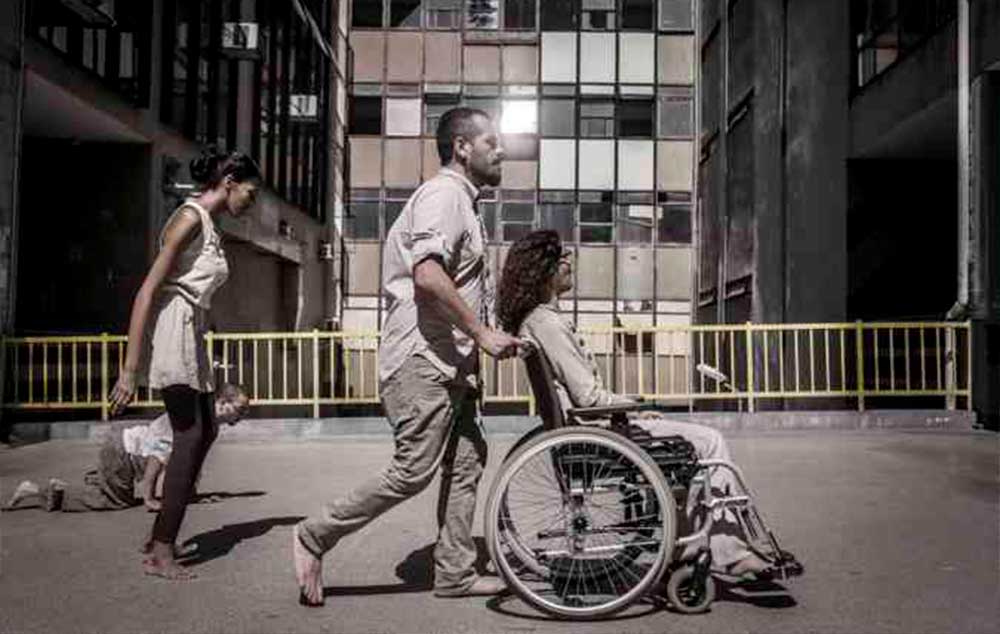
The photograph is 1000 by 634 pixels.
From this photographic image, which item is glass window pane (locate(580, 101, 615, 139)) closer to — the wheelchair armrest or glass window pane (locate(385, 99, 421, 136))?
glass window pane (locate(385, 99, 421, 136))

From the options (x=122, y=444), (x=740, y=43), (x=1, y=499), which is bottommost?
(x=1, y=499)

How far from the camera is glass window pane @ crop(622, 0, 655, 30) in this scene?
3478 cm

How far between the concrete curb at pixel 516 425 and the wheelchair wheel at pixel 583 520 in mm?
8094

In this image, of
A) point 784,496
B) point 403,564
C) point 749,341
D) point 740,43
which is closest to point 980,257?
point 749,341

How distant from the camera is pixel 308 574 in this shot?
4312 millimetres

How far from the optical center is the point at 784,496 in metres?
7.27

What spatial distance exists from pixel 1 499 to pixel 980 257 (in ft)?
31.3

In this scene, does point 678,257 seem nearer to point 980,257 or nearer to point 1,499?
point 980,257

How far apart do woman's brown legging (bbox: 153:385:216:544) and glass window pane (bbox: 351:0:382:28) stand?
105 ft

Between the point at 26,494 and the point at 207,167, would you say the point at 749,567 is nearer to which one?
the point at 207,167

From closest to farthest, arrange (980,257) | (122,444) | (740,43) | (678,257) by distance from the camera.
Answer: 1. (122,444)
2. (980,257)
3. (740,43)
4. (678,257)

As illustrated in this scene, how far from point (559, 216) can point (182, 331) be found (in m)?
30.1

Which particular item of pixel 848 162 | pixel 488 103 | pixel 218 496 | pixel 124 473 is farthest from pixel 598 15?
pixel 124 473

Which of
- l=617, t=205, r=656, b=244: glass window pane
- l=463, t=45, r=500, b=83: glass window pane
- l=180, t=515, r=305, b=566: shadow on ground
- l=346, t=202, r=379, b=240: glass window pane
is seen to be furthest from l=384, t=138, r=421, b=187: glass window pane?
l=180, t=515, r=305, b=566: shadow on ground
